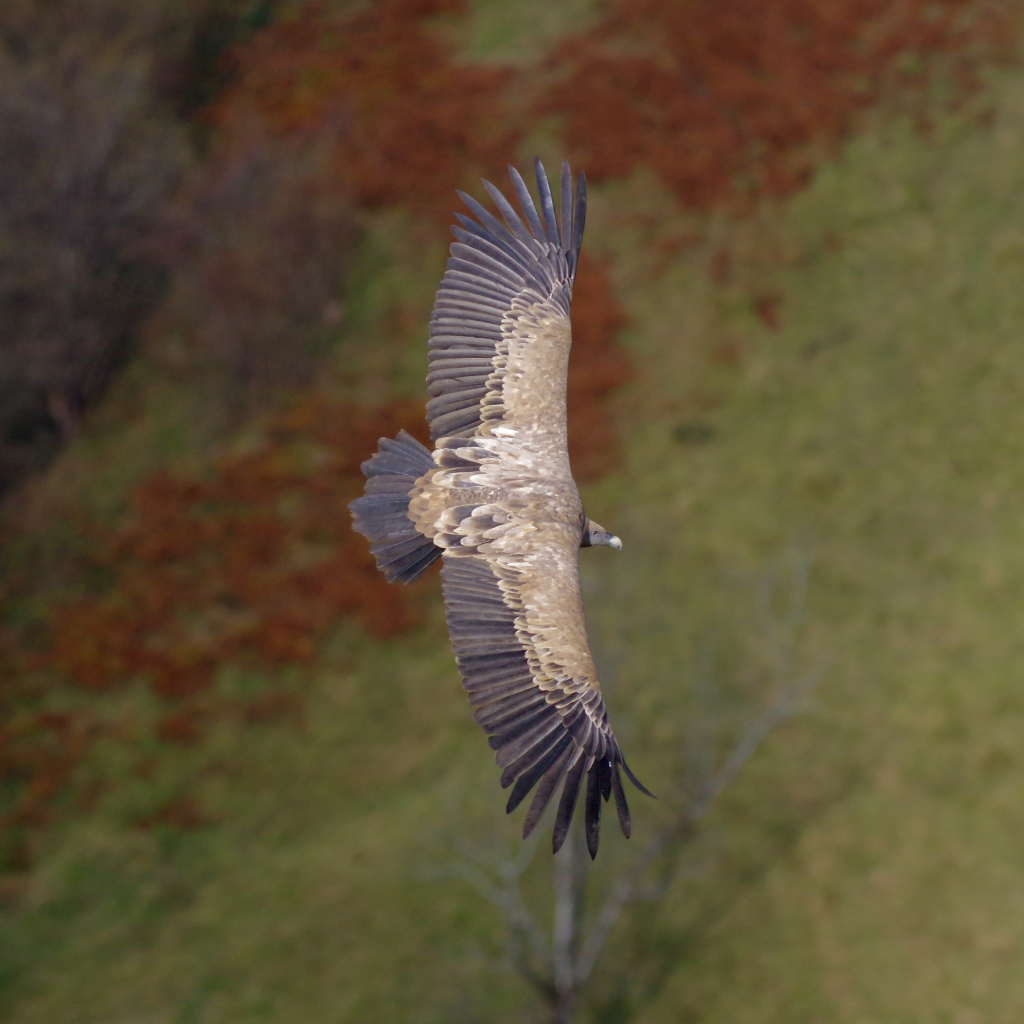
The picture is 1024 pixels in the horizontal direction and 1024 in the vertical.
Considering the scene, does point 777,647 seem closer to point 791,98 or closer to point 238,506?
point 238,506

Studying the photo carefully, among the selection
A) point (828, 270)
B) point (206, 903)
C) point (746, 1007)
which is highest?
point (828, 270)

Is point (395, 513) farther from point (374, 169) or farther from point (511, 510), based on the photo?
point (374, 169)

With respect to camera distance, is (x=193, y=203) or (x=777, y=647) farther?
(x=193, y=203)

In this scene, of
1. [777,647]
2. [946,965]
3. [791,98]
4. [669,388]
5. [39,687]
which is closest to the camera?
[946,965]

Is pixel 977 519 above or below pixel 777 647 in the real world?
above

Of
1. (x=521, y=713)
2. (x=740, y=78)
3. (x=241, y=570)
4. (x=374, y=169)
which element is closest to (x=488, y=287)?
(x=521, y=713)

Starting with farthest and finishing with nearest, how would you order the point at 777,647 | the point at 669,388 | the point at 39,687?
1. the point at 669,388
2. the point at 39,687
3. the point at 777,647

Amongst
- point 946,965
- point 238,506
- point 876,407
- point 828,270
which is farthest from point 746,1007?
point 828,270

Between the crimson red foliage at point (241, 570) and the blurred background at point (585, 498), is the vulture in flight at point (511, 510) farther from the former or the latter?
the crimson red foliage at point (241, 570)
